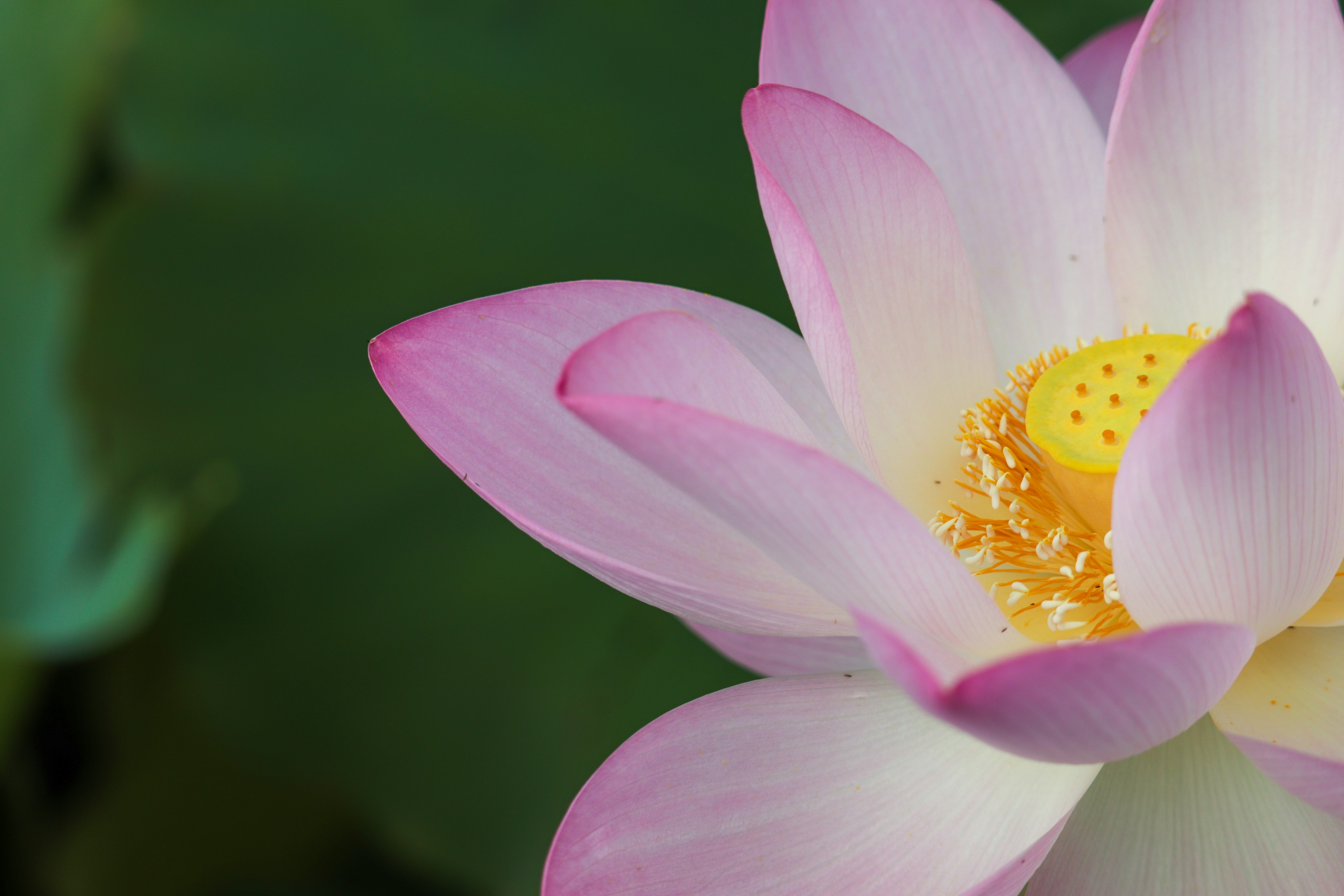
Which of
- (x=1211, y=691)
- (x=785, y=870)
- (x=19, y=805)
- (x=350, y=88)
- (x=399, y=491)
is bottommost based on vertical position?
(x=19, y=805)

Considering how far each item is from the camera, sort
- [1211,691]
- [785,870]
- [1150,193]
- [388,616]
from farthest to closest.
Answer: [388,616], [1150,193], [785,870], [1211,691]

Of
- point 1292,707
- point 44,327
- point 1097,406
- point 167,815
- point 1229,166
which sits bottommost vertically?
point 167,815

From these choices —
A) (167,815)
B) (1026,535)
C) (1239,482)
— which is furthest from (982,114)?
(167,815)

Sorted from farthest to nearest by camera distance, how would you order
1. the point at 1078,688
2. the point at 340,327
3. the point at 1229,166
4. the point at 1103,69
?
the point at 340,327 < the point at 1103,69 < the point at 1229,166 < the point at 1078,688

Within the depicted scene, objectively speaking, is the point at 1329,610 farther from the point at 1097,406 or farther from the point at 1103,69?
the point at 1103,69

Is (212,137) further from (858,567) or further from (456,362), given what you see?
(858,567)

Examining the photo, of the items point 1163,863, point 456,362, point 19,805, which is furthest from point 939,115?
point 19,805

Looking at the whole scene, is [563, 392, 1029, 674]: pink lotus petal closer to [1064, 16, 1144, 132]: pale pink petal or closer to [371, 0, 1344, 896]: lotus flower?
[371, 0, 1344, 896]: lotus flower
